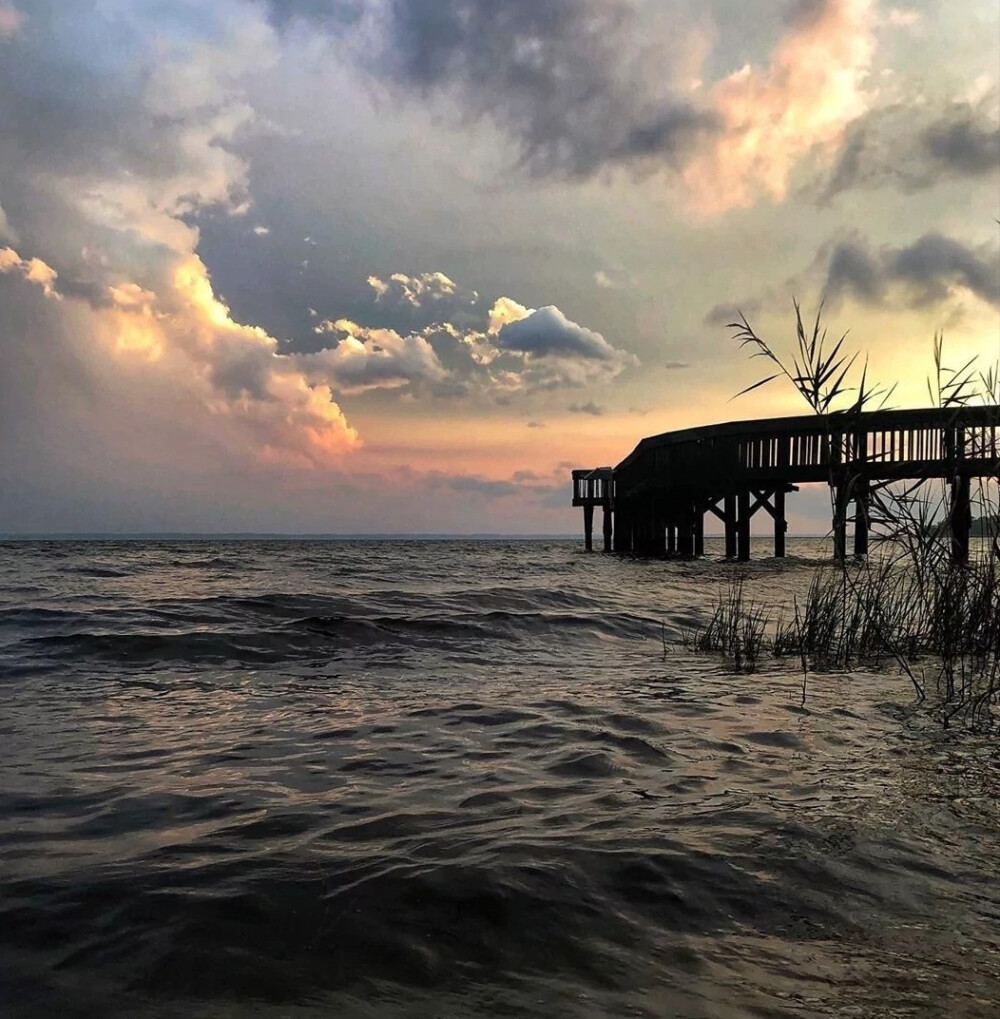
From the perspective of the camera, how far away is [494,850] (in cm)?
255

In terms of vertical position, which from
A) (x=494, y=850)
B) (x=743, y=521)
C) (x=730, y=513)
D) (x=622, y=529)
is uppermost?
(x=730, y=513)

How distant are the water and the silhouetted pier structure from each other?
4.93 feet

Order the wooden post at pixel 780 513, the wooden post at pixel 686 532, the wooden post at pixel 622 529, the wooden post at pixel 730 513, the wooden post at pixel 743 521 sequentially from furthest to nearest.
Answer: the wooden post at pixel 622 529 → the wooden post at pixel 686 532 → the wooden post at pixel 730 513 → the wooden post at pixel 780 513 → the wooden post at pixel 743 521

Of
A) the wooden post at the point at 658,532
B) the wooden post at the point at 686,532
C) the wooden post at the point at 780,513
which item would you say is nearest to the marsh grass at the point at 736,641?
the wooden post at the point at 780,513

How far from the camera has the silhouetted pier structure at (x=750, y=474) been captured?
523cm

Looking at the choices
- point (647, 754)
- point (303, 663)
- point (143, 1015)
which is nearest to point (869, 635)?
point (647, 754)

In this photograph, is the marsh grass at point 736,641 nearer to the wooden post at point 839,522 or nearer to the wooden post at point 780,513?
the wooden post at point 839,522

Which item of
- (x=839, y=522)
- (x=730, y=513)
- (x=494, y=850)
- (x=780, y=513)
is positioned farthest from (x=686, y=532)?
(x=494, y=850)

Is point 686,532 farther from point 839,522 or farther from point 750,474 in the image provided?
point 839,522

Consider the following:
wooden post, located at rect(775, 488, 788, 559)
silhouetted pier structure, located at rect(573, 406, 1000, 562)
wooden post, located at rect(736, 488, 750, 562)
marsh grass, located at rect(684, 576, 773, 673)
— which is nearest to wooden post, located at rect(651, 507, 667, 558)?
silhouetted pier structure, located at rect(573, 406, 1000, 562)

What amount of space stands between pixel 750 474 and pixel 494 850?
18.4 metres

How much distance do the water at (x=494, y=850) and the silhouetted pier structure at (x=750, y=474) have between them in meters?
1.50

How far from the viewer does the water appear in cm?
181

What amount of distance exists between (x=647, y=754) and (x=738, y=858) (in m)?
1.26
